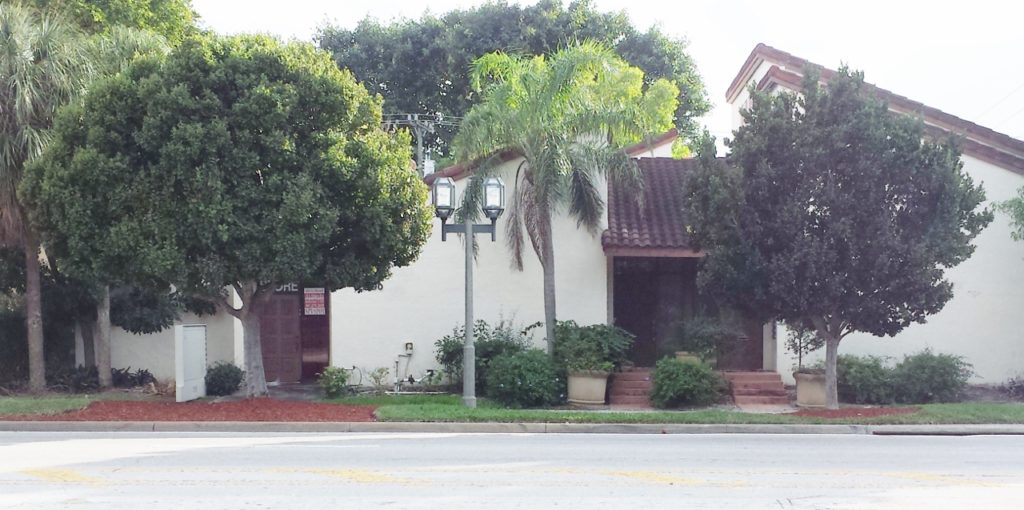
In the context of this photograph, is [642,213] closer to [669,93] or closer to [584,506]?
[669,93]

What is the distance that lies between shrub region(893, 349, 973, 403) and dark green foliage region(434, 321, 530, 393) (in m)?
6.89

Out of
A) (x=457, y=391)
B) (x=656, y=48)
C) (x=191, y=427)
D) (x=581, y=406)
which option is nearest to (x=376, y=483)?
(x=191, y=427)

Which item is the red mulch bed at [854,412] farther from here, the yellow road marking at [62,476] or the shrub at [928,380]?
the yellow road marking at [62,476]

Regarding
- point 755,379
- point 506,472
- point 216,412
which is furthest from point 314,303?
point 506,472

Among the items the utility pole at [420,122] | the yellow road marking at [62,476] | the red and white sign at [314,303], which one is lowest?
the yellow road marking at [62,476]

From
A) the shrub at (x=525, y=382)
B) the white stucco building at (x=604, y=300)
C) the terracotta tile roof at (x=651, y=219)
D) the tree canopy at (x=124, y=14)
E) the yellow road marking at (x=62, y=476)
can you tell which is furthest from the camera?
the tree canopy at (x=124, y=14)

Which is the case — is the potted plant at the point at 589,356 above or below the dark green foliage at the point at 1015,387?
above

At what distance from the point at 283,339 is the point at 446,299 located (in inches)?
149

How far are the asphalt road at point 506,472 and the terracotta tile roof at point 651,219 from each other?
5810mm

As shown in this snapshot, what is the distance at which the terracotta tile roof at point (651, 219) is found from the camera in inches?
731

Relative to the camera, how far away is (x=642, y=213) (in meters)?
19.7

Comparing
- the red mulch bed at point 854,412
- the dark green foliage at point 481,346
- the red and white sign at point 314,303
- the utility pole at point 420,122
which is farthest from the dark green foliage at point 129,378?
the utility pole at point 420,122

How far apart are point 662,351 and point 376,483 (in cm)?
1179

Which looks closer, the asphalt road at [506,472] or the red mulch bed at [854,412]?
the asphalt road at [506,472]
